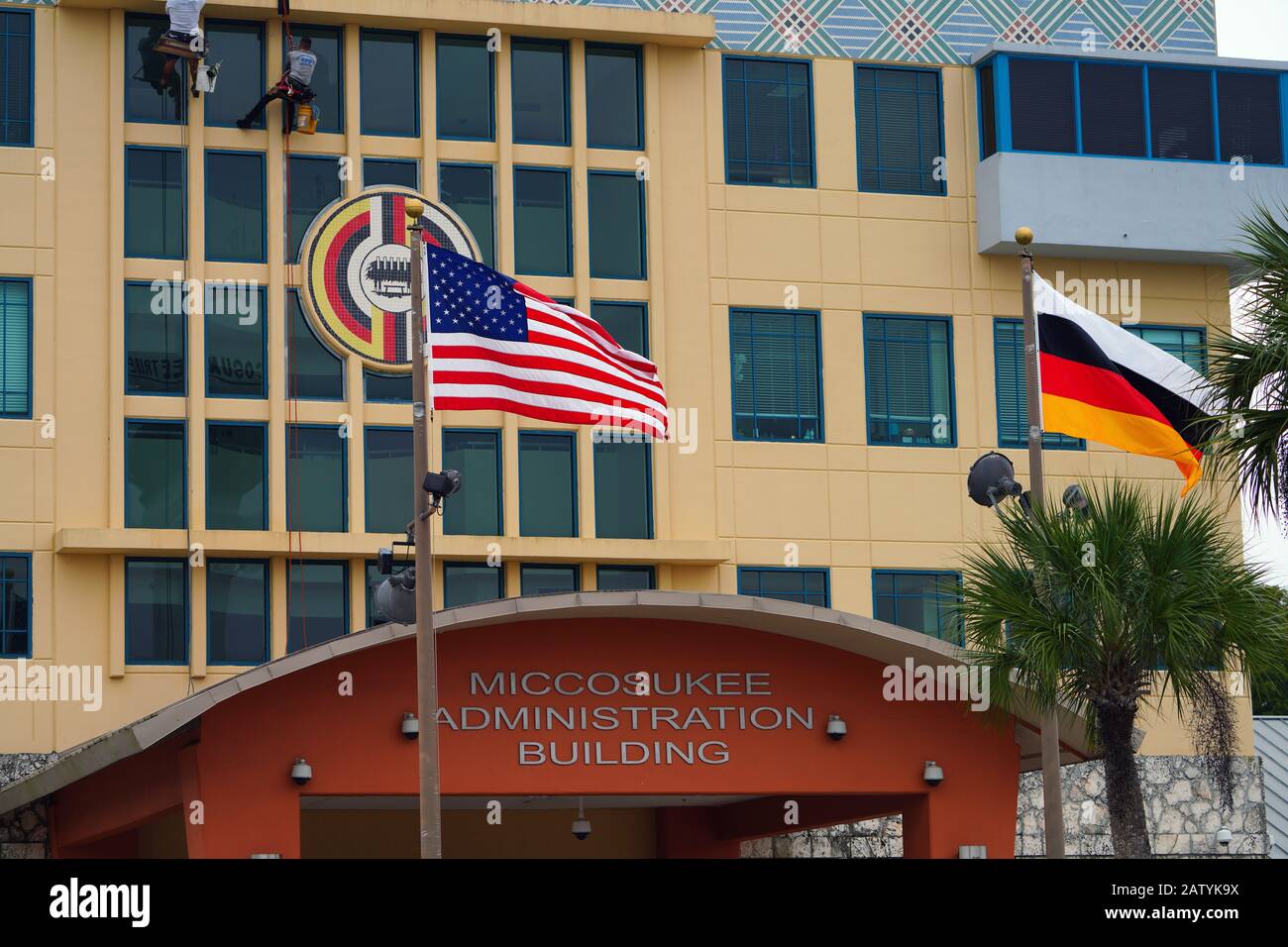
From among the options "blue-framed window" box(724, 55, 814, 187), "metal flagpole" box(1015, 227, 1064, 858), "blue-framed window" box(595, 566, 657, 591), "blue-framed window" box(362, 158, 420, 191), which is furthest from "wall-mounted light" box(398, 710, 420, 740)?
"blue-framed window" box(724, 55, 814, 187)

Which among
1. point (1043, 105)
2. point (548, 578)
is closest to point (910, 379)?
point (1043, 105)

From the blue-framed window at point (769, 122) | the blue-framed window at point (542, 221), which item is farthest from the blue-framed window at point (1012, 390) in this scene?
the blue-framed window at point (542, 221)

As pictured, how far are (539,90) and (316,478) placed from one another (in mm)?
7743

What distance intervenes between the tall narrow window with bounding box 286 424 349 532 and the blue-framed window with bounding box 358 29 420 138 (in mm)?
5292

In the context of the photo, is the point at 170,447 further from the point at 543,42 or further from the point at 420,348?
the point at 420,348

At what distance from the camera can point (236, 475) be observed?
32.0 meters

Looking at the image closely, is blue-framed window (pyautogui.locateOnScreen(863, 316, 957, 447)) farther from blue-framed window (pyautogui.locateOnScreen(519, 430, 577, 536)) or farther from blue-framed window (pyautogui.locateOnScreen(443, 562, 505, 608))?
blue-framed window (pyautogui.locateOnScreen(443, 562, 505, 608))

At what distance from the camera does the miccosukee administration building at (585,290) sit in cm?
3138

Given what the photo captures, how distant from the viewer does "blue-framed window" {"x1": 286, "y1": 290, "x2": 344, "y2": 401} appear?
3247cm

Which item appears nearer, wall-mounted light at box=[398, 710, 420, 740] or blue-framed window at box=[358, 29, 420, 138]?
wall-mounted light at box=[398, 710, 420, 740]

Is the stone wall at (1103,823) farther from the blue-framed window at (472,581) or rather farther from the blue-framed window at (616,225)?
the blue-framed window at (616,225)

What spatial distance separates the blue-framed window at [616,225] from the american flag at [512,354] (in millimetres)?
13240

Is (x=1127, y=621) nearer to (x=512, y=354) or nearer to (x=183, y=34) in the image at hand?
(x=512, y=354)
